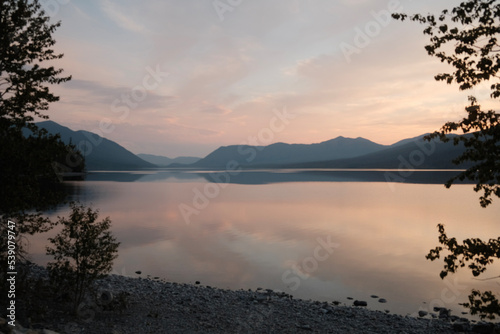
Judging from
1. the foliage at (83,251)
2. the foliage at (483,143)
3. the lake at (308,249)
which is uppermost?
the foliage at (483,143)

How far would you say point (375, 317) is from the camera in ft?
48.4

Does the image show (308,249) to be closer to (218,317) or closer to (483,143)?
(218,317)

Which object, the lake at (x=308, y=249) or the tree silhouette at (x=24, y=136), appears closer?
the tree silhouette at (x=24, y=136)

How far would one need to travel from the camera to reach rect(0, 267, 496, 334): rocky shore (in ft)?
39.2

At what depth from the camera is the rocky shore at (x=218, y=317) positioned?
11938 mm

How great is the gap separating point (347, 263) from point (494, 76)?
68.9 ft

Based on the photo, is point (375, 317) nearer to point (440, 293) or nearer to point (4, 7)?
point (440, 293)

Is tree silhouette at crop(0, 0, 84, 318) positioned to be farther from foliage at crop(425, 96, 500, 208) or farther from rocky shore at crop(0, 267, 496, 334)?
foliage at crop(425, 96, 500, 208)

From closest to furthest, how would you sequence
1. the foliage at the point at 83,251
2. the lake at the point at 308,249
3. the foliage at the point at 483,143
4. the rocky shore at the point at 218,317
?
the foliage at the point at 483,143
the foliage at the point at 83,251
the rocky shore at the point at 218,317
the lake at the point at 308,249

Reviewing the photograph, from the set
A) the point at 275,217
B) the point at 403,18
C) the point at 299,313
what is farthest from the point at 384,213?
the point at 403,18

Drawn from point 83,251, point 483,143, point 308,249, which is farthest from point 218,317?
point 308,249

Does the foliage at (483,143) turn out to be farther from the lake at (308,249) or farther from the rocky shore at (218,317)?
the lake at (308,249)

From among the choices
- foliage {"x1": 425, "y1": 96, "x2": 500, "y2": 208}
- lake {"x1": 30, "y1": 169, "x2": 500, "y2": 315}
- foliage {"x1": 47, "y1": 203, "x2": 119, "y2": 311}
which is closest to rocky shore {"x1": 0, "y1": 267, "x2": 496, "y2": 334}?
foliage {"x1": 47, "y1": 203, "x2": 119, "y2": 311}

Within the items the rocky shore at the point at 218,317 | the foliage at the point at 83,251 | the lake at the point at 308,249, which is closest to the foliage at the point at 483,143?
the rocky shore at the point at 218,317
